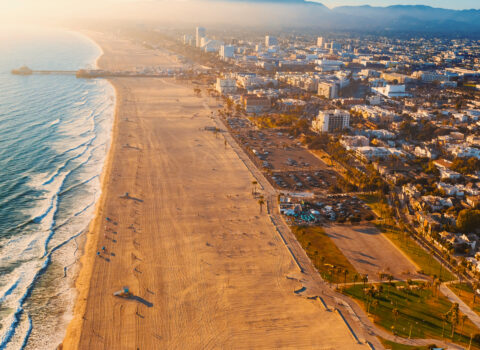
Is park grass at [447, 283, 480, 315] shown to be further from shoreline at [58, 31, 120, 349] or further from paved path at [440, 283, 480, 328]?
shoreline at [58, 31, 120, 349]

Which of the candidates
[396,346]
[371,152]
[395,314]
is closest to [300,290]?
[395,314]

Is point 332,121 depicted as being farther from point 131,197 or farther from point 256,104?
point 131,197

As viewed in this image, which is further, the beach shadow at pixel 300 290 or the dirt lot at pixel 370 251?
the dirt lot at pixel 370 251

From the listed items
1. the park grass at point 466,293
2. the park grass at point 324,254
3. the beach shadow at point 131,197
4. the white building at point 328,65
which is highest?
the white building at point 328,65

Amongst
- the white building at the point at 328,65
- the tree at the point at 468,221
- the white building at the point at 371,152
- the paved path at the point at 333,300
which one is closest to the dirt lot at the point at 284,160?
the white building at the point at 371,152

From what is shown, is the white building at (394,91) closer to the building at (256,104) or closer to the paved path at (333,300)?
the building at (256,104)

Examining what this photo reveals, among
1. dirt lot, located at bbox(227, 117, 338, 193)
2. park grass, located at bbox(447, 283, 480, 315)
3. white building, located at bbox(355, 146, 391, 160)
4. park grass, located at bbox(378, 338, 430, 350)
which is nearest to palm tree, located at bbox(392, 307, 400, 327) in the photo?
park grass, located at bbox(378, 338, 430, 350)
